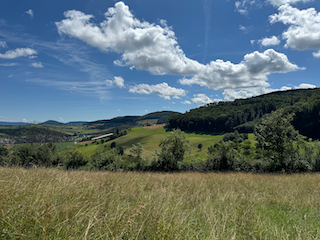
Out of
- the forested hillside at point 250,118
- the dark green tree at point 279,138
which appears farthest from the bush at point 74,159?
the forested hillside at point 250,118

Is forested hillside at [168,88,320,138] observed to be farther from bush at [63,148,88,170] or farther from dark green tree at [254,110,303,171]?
bush at [63,148,88,170]

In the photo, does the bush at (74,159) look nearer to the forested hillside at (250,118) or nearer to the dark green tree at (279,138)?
the dark green tree at (279,138)

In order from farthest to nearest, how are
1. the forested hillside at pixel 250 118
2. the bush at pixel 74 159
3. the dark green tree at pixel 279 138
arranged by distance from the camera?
1. the forested hillside at pixel 250 118
2. the bush at pixel 74 159
3. the dark green tree at pixel 279 138

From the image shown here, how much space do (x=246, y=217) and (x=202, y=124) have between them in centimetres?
15985

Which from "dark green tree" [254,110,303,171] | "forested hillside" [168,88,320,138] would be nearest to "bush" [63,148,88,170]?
"dark green tree" [254,110,303,171]

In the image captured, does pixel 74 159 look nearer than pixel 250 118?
Yes

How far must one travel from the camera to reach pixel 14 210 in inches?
73.1

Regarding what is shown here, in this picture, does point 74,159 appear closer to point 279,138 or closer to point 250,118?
point 279,138

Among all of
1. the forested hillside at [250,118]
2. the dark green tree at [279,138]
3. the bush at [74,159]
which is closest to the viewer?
the dark green tree at [279,138]

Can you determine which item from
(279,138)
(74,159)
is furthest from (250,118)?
(74,159)

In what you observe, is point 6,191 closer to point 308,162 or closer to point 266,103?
point 308,162

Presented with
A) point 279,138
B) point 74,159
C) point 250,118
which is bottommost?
point 74,159

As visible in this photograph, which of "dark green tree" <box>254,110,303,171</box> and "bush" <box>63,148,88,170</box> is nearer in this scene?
"dark green tree" <box>254,110,303,171</box>

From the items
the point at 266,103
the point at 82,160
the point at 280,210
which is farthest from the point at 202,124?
the point at 280,210
